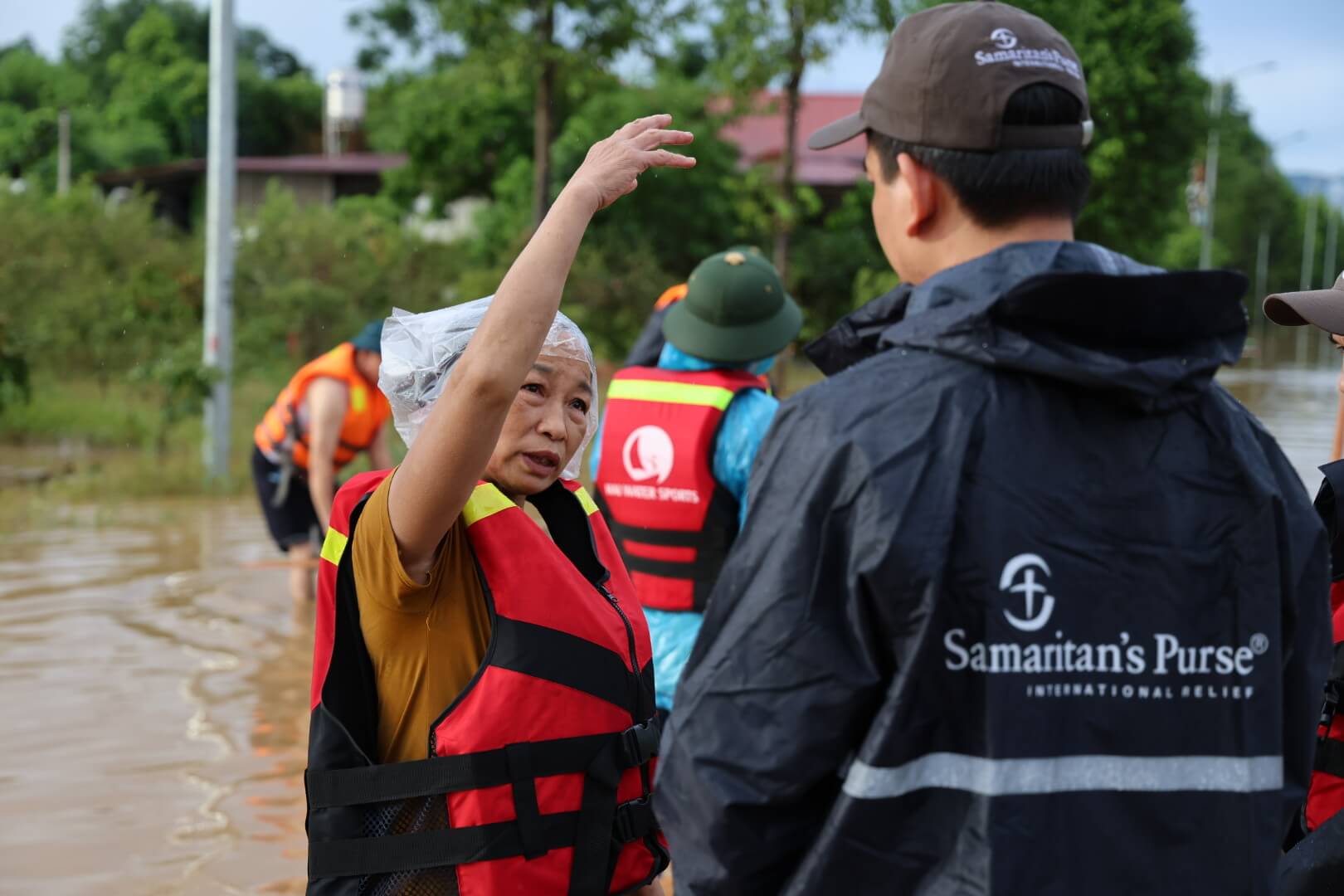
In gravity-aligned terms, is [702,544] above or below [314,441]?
above

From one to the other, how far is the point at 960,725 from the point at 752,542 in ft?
1.03

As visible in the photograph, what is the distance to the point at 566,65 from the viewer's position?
1684 cm

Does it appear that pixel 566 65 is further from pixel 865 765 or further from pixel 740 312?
pixel 865 765

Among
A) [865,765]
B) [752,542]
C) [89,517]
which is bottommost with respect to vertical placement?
[89,517]

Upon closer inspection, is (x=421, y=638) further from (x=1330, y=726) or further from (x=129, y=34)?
(x=129, y=34)

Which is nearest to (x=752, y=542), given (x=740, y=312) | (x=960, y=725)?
(x=960, y=725)

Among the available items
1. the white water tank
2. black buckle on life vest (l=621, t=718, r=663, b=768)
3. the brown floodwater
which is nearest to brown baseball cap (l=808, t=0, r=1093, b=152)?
black buckle on life vest (l=621, t=718, r=663, b=768)

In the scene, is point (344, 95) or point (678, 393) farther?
point (344, 95)

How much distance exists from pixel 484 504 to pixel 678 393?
7.17 feet

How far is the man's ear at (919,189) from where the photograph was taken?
1.74m

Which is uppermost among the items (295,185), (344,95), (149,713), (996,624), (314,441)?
(344,95)

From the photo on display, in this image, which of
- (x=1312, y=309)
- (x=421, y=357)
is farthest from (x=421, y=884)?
(x=1312, y=309)

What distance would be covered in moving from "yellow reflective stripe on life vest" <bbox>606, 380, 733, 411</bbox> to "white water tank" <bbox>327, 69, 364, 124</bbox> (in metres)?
48.1

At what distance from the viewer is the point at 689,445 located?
447cm
